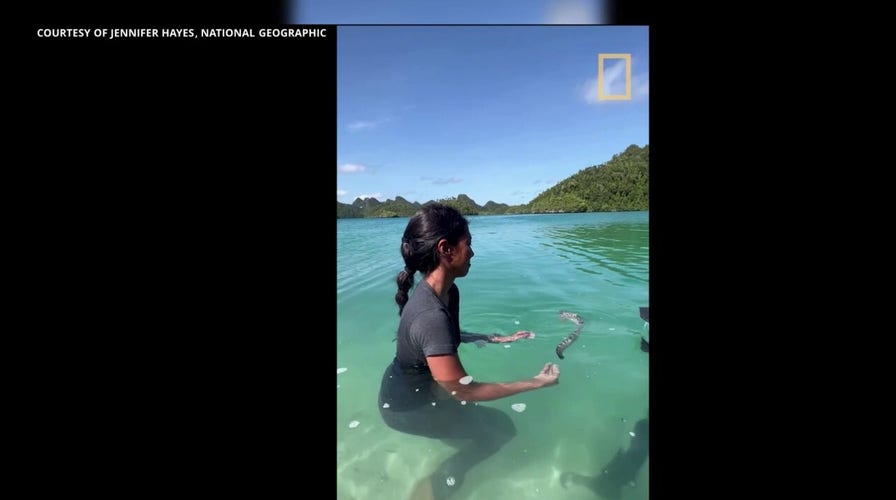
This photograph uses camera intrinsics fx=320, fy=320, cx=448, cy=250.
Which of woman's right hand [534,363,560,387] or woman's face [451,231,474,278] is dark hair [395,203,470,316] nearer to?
woman's face [451,231,474,278]

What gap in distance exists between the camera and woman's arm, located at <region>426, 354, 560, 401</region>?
1.70 meters

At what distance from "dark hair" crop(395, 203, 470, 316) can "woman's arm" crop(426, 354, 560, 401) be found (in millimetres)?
380

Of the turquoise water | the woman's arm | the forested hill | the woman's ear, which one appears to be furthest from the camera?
the forested hill

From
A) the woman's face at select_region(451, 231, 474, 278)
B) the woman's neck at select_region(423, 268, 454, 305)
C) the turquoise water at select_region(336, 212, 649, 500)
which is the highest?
the woman's face at select_region(451, 231, 474, 278)

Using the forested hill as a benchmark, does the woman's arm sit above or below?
below

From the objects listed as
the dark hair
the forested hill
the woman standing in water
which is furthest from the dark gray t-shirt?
the forested hill

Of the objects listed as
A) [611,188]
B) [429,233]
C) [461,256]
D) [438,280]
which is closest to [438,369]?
[438,280]

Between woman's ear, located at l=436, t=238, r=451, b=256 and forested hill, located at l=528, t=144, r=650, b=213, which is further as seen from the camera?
forested hill, located at l=528, t=144, r=650, b=213

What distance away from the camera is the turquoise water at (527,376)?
2.24 meters

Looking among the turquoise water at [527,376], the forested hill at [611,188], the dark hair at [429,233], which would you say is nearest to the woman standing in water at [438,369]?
the dark hair at [429,233]

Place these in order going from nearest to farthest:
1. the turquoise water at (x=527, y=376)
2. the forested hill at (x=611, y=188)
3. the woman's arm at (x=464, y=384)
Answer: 1. the woman's arm at (x=464, y=384)
2. the turquoise water at (x=527, y=376)
3. the forested hill at (x=611, y=188)

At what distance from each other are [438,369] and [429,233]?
0.75 m

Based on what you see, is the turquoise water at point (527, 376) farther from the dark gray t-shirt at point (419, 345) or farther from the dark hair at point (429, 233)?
the dark gray t-shirt at point (419, 345)
